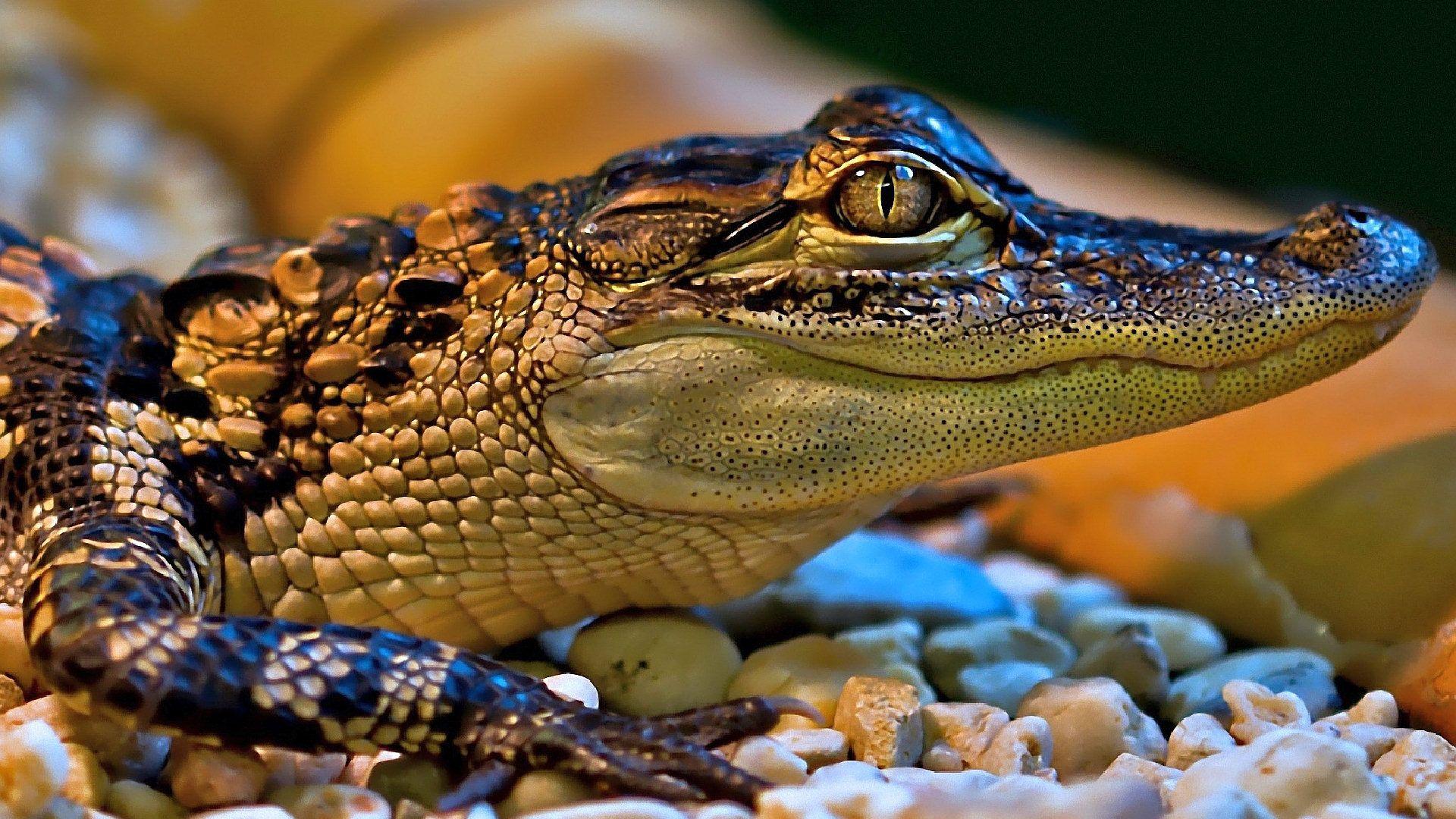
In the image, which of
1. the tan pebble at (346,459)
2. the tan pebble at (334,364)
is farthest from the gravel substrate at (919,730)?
the tan pebble at (334,364)

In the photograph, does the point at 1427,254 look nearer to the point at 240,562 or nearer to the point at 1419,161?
the point at 240,562

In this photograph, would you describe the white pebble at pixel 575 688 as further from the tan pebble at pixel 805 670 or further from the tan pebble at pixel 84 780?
the tan pebble at pixel 84 780

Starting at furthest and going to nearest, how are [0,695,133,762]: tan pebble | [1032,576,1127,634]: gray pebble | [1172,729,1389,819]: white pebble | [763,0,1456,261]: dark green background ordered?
[763,0,1456,261]: dark green background
[1032,576,1127,634]: gray pebble
[0,695,133,762]: tan pebble
[1172,729,1389,819]: white pebble

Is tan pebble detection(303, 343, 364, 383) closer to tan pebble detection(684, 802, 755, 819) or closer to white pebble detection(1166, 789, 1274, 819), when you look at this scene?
tan pebble detection(684, 802, 755, 819)

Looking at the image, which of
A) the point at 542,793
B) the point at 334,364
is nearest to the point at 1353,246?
the point at 542,793

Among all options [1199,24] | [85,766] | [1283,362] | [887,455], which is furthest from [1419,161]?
[85,766]

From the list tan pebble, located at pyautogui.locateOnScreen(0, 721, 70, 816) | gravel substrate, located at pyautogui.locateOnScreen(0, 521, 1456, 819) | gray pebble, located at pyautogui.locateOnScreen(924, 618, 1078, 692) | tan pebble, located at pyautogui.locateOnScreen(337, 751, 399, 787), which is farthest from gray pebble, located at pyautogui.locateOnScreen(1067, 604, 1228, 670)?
tan pebble, located at pyautogui.locateOnScreen(0, 721, 70, 816)
